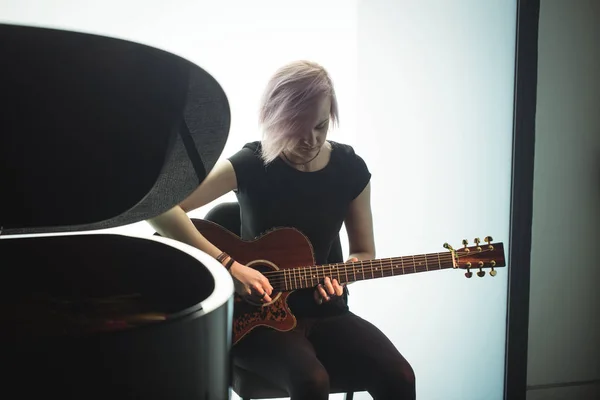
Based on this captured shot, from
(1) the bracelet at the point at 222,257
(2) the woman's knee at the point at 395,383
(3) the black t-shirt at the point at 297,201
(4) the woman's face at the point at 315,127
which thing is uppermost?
(4) the woman's face at the point at 315,127

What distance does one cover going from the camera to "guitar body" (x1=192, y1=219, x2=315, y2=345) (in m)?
1.29

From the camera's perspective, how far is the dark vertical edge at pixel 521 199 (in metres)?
1.96

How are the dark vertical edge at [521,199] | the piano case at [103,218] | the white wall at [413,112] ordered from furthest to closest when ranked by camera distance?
the dark vertical edge at [521,199], the white wall at [413,112], the piano case at [103,218]

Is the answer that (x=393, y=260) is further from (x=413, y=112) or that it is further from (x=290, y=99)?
(x=413, y=112)

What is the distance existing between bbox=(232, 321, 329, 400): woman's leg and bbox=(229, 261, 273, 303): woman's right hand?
0.09 meters

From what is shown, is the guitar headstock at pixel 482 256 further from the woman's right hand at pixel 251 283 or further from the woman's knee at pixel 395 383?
the woman's right hand at pixel 251 283

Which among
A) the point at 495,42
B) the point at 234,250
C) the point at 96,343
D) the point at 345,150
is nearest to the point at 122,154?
the point at 96,343

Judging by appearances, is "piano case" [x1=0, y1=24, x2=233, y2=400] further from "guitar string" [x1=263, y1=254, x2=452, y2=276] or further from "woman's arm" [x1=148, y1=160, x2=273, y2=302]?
"guitar string" [x1=263, y1=254, x2=452, y2=276]

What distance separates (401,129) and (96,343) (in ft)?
5.39

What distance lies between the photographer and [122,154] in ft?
2.12

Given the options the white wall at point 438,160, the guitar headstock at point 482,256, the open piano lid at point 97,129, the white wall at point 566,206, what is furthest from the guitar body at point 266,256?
the white wall at point 566,206

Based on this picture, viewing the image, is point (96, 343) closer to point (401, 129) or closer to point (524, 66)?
point (401, 129)

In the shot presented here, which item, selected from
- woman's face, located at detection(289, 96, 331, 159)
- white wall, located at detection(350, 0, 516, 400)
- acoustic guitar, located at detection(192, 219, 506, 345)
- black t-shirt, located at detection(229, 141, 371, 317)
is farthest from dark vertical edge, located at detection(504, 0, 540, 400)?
woman's face, located at detection(289, 96, 331, 159)

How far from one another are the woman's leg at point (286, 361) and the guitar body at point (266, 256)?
33 millimetres
